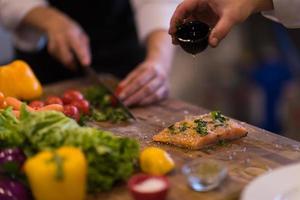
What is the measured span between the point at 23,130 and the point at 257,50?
2.15m

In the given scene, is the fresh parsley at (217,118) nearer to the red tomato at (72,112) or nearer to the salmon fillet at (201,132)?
the salmon fillet at (201,132)

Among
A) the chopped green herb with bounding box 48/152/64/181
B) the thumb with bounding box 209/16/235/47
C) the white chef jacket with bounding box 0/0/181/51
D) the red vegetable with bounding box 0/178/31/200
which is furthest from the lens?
the white chef jacket with bounding box 0/0/181/51

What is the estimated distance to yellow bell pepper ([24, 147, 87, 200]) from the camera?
3.70ft

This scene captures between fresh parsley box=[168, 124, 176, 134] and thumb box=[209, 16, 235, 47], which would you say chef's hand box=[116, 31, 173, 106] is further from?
thumb box=[209, 16, 235, 47]

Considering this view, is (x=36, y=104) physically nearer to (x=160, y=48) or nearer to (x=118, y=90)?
(x=118, y=90)

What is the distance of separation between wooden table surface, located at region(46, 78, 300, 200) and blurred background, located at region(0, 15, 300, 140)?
4.02 feet

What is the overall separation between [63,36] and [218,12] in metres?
0.78

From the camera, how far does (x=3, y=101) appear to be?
1705 mm

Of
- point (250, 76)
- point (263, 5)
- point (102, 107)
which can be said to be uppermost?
point (263, 5)

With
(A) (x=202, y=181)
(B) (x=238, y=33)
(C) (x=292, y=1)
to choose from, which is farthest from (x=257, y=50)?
(A) (x=202, y=181)

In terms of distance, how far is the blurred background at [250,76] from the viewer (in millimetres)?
2979

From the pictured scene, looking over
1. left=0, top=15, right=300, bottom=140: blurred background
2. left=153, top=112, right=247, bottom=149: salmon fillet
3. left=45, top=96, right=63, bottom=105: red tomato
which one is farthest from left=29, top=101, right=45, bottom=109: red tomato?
left=0, top=15, right=300, bottom=140: blurred background

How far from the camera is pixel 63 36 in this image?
2143mm

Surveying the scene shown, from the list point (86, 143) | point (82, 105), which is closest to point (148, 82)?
point (82, 105)
